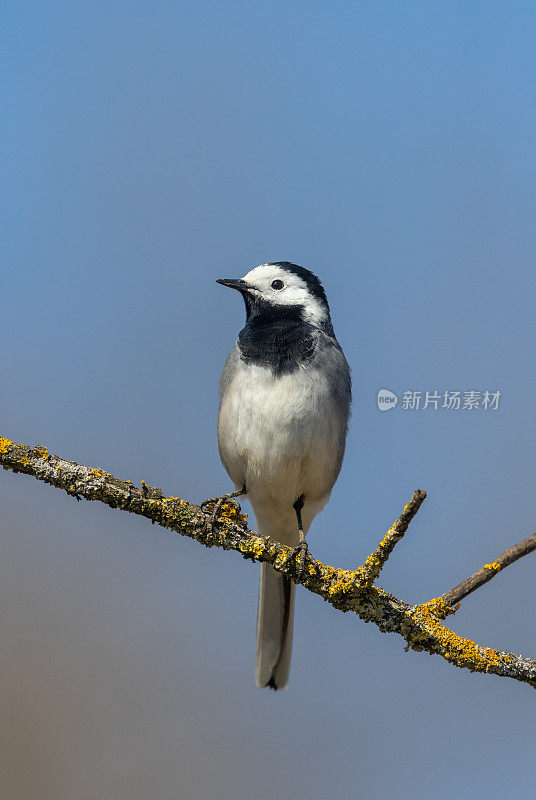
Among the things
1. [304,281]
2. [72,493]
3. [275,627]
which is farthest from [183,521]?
[304,281]

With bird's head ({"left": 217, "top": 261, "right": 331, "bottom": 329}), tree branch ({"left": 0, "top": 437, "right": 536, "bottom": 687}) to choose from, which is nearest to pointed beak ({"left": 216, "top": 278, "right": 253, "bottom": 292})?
bird's head ({"left": 217, "top": 261, "right": 331, "bottom": 329})

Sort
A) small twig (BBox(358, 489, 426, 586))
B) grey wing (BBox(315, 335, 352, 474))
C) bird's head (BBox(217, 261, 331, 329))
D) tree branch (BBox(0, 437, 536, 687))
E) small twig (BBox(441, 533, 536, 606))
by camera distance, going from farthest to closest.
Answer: bird's head (BBox(217, 261, 331, 329))
grey wing (BBox(315, 335, 352, 474))
tree branch (BBox(0, 437, 536, 687))
small twig (BBox(441, 533, 536, 606))
small twig (BBox(358, 489, 426, 586))

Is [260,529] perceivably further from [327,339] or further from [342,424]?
[327,339]

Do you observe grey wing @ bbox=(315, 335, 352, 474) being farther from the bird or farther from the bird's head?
the bird's head

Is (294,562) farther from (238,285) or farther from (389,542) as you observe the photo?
(238,285)

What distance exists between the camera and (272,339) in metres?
4.70

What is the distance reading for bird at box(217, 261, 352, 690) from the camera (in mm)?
4434

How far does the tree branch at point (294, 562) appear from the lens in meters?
3.12

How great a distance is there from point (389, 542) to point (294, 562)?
721mm

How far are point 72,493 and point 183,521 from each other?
0.50 metres

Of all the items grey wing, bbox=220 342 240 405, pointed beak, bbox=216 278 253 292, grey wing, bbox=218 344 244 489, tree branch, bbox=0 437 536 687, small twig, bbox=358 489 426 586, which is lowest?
tree branch, bbox=0 437 536 687

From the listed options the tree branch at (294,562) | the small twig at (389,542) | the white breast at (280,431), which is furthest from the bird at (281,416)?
the small twig at (389,542)

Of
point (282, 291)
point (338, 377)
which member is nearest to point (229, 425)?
point (338, 377)

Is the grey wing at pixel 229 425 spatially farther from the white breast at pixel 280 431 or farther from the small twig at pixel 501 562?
the small twig at pixel 501 562
